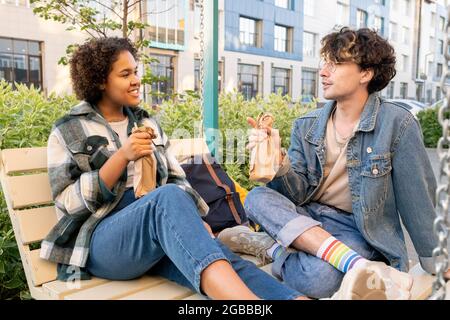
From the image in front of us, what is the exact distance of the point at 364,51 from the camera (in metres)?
1.97

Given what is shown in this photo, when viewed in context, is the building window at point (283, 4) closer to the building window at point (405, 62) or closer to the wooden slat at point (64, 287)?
the building window at point (405, 62)

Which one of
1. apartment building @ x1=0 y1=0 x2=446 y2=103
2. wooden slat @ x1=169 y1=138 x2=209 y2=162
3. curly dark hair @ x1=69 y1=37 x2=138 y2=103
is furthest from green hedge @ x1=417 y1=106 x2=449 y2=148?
curly dark hair @ x1=69 y1=37 x2=138 y2=103

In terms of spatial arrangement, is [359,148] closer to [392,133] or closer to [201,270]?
[392,133]

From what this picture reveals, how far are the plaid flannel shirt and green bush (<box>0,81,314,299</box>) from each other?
1.64 ft

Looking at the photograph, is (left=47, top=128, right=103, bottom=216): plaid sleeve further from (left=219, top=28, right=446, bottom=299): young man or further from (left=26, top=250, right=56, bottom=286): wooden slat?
(left=219, top=28, right=446, bottom=299): young man

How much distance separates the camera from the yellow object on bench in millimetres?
1689

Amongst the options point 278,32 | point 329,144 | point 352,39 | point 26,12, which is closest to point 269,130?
point 329,144

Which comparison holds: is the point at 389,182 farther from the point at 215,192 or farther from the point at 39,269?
the point at 39,269

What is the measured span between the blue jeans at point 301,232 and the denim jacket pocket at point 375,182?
149 millimetres

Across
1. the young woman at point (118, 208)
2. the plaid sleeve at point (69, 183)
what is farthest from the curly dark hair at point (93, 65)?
the plaid sleeve at point (69, 183)

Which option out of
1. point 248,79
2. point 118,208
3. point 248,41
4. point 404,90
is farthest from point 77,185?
point 404,90

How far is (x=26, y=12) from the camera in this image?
47.7 feet

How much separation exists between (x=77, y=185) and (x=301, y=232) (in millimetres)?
874
